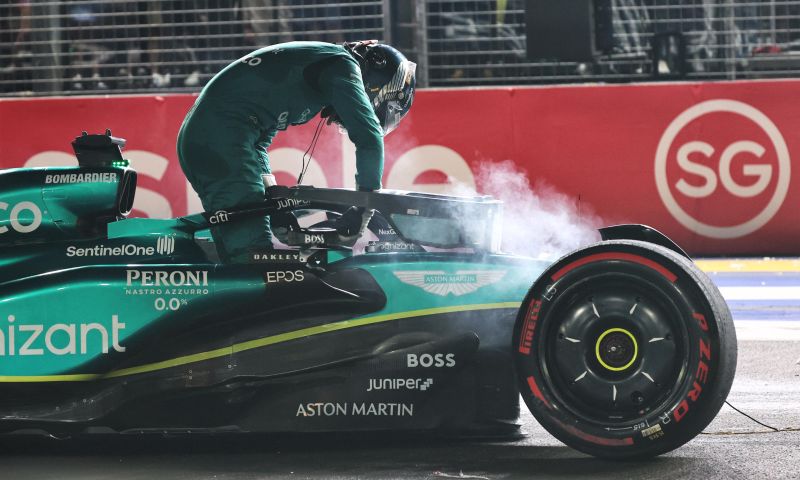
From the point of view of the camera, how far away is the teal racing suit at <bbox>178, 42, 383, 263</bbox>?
15.1 ft

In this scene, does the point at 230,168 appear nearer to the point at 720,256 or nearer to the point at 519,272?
the point at 519,272

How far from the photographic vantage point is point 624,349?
420 cm

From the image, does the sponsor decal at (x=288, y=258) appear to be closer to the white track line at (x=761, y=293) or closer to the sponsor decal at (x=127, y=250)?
the sponsor decal at (x=127, y=250)

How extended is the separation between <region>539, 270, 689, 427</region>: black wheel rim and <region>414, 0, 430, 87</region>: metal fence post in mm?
6973

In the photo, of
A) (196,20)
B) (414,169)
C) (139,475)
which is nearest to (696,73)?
(414,169)

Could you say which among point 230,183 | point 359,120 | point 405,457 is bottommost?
point 405,457

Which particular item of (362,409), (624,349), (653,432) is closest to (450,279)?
(362,409)

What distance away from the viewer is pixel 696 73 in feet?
36.0

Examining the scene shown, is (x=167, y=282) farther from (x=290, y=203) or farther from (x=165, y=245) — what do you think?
(x=290, y=203)

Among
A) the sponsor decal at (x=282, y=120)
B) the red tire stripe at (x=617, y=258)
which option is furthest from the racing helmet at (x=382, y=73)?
the red tire stripe at (x=617, y=258)

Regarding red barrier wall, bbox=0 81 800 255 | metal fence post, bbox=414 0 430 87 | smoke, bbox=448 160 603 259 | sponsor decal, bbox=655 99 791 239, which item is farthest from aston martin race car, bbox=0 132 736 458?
metal fence post, bbox=414 0 430 87

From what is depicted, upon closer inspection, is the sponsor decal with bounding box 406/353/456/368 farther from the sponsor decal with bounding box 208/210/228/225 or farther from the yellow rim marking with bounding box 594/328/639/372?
the sponsor decal with bounding box 208/210/228/225

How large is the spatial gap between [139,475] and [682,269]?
1.97m

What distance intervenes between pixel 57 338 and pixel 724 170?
6959 millimetres
